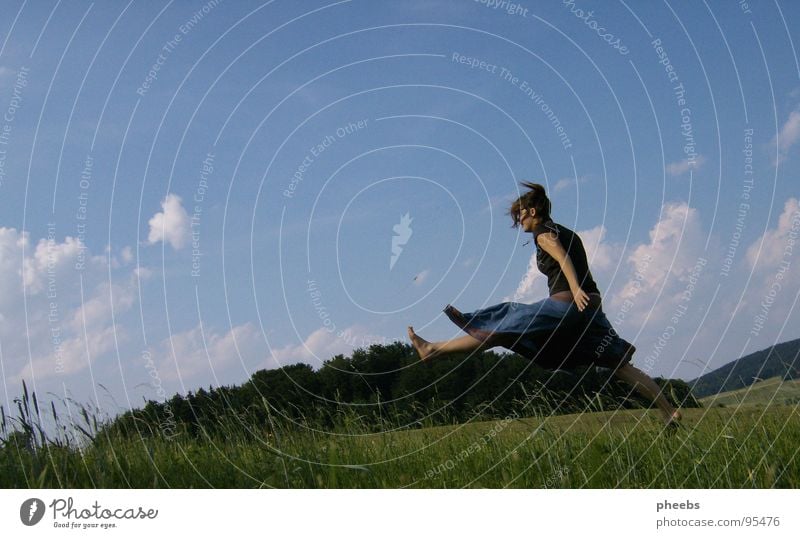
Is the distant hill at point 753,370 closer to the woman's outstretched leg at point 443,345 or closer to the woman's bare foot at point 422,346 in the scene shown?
the woman's outstretched leg at point 443,345

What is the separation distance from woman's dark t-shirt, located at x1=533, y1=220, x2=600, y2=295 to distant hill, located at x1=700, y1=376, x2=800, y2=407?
1.47 m

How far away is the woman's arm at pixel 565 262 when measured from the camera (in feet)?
22.6

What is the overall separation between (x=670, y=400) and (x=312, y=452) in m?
3.93

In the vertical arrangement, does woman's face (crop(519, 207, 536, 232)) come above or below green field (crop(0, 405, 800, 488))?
above

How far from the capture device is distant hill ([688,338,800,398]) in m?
6.15

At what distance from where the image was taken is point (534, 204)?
7238 mm

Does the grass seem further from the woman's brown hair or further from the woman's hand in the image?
the woman's brown hair

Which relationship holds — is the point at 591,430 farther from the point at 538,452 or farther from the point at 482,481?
the point at 482,481

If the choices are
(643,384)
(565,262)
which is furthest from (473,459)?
(643,384)

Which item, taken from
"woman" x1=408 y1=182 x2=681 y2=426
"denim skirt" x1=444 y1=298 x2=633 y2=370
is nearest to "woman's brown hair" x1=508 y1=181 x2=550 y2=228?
"woman" x1=408 y1=182 x2=681 y2=426

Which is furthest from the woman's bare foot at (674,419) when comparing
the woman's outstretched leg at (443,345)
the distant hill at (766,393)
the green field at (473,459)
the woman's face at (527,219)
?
the woman's face at (527,219)
